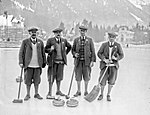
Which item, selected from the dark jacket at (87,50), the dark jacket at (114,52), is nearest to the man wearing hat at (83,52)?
the dark jacket at (87,50)

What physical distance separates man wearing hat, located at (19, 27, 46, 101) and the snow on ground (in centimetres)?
18

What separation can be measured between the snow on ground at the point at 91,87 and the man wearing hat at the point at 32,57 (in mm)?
181

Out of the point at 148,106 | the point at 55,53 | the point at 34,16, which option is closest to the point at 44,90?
the point at 55,53

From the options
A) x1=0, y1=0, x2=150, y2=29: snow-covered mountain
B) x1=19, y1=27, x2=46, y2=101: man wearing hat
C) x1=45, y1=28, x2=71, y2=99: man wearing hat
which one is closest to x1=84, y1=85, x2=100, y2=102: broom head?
x1=45, y1=28, x2=71, y2=99: man wearing hat

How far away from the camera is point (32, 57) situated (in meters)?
2.02

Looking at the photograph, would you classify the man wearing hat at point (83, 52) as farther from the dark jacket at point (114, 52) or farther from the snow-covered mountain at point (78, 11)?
the snow-covered mountain at point (78, 11)

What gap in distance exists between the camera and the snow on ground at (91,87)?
1.76m

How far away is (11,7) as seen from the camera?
2.29 meters

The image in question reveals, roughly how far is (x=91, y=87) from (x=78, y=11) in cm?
85

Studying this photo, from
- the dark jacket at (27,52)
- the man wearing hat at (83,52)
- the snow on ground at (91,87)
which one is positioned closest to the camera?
the snow on ground at (91,87)

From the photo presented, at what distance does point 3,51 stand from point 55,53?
1.62 feet

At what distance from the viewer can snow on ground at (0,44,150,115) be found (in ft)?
5.78

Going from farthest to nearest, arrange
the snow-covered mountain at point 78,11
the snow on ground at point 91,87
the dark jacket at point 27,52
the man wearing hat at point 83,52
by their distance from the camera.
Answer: the snow-covered mountain at point 78,11 → the man wearing hat at point 83,52 → the dark jacket at point 27,52 → the snow on ground at point 91,87

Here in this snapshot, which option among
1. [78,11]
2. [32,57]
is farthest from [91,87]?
[78,11]
